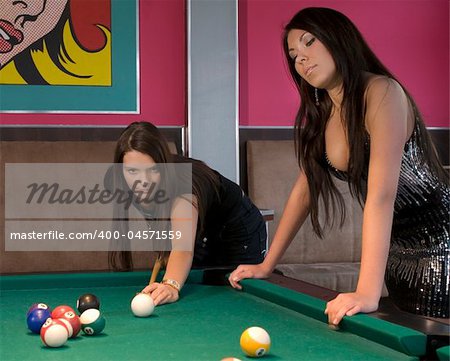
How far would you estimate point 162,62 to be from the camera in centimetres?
490

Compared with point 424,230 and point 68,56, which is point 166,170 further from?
point 68,56

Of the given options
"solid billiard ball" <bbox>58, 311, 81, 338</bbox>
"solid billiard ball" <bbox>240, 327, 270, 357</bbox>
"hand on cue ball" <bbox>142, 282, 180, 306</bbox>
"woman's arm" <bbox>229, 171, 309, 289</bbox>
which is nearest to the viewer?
"solid billiard ball" <bbox>240, 327, 270, 357</bbox>

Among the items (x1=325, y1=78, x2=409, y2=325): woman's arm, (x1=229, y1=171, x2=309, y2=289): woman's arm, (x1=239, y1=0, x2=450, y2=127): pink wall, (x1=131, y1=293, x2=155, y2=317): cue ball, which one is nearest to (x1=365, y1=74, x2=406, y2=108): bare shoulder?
(x1=325, y1=78, x2=409, y2=325): woman's arm

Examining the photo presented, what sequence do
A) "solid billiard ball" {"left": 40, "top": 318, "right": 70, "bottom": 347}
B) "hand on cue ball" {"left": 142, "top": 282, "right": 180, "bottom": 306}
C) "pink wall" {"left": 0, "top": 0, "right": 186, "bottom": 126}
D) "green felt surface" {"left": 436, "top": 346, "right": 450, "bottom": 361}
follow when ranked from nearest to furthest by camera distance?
"green felt surface" {"left": 436, "top": 346, "right": 450, "bottom": 361} → "solid billiard ball" {"left": 40, "top": 318, "right": 70, "bottom": 347} → "hand on cue ball" {"left": 142, "top": 282, "right": 180, "bottom": 306} → "pink wall" {"left": 0, "top": 0, "right": 186, "bottom": 126}

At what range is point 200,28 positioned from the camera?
15.8 ft

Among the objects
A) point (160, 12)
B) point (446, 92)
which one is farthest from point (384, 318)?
point (446, 92)

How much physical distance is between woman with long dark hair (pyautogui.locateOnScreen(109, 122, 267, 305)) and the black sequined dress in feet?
2.49

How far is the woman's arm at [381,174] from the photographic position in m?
1.98

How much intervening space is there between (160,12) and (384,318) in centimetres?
350

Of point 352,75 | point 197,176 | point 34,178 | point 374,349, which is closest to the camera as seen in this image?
point 374,349

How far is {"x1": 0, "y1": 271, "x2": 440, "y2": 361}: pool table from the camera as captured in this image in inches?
65.9

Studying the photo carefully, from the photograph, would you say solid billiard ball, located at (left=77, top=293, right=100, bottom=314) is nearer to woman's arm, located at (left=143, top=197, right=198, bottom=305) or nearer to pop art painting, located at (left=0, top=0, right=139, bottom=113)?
woman's arm, located at (left=143, top=197, right=198, bottom=305)

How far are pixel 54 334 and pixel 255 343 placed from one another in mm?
482

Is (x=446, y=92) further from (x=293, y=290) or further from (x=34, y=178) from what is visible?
(x=293, y=290)
